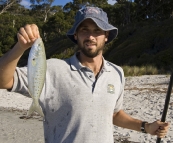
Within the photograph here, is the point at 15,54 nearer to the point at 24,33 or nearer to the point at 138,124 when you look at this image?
the point at 24,33

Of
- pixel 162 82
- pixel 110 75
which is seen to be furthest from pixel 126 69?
pixel 110 75

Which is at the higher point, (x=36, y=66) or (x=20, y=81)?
(x=36, y=66)

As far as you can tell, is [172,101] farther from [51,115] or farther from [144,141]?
[51,115]

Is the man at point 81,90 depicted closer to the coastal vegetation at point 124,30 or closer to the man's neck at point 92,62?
the man's neck at point 92,62

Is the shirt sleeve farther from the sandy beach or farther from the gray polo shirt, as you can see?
the sandy beach

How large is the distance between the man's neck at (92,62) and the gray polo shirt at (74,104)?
0.06m

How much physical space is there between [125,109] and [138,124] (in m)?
7.38

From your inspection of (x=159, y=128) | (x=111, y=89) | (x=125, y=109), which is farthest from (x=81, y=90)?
(x=125, y=109)

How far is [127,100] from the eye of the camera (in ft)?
38.7

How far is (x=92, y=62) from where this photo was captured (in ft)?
8.43

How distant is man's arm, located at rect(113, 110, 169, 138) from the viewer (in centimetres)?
278

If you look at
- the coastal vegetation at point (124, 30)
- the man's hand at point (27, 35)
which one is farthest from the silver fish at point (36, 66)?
the coastal vegetation at point (124, 30)

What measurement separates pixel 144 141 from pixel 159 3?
36.2 m

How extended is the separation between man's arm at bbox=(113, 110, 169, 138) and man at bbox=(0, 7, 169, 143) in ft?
1.15
